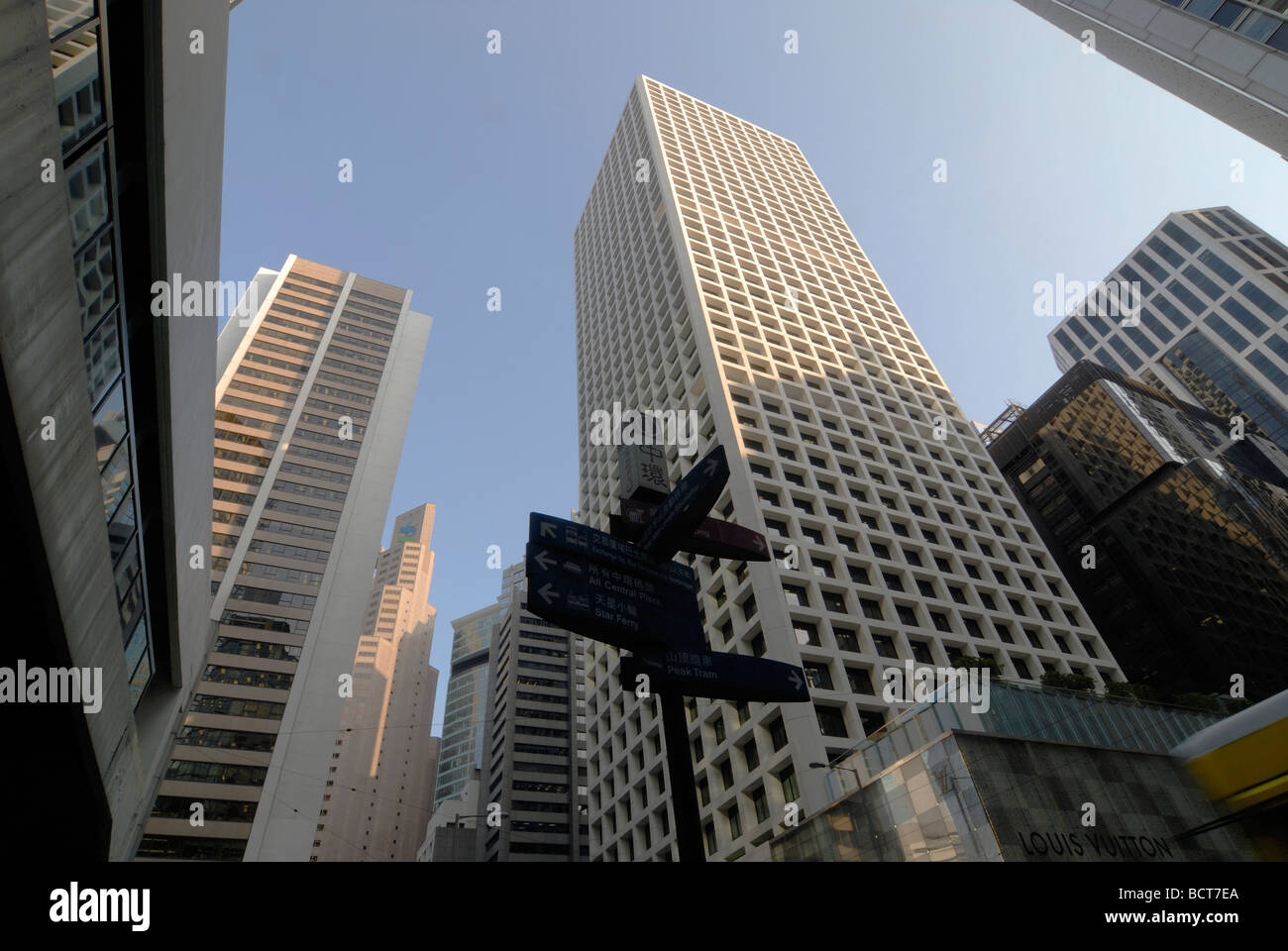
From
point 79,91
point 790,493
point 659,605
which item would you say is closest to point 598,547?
point 659,605

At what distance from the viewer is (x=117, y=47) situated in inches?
436

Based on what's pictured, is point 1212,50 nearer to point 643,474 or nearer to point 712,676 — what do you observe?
point 643,474

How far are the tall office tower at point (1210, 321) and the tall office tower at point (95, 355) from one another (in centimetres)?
10760

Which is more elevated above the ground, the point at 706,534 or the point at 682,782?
the point at 706,534

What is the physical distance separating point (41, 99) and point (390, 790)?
144281 mm

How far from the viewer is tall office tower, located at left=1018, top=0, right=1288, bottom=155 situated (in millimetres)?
26344

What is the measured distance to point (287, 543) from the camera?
6550 cm

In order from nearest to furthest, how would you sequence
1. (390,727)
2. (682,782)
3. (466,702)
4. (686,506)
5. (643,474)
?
(682,782), (686,506), (643,474), (390,727), (466,702)

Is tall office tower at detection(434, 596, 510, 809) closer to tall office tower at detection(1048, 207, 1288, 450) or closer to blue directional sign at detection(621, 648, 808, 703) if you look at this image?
tall office tower at detection(1048, 207, 1288, 450)

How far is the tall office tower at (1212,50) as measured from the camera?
26.3m

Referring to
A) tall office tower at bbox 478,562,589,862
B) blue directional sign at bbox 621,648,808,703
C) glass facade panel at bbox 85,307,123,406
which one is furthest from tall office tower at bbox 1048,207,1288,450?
glass facade panel at bbox 85,307,123,406

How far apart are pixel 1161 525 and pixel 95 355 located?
264 feet

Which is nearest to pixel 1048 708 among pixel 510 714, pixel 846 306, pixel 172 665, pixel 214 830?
pixel 172 665

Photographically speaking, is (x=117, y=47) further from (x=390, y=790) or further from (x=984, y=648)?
(x=390, y=790)
